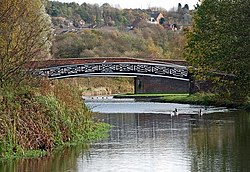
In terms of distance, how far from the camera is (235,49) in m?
38.2

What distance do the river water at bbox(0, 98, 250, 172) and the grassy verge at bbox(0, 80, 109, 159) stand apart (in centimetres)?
53

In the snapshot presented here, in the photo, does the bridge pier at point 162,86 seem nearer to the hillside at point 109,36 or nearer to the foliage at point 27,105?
the hillside at point 109,36

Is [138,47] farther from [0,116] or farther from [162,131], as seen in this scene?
[0,116]

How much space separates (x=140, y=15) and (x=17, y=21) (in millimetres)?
133252

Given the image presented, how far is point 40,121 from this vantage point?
745 inches

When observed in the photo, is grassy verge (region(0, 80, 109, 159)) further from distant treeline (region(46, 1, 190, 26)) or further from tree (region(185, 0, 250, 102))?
distant treeline (region(46, 1, 190, 26))

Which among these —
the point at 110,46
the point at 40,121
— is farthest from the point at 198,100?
the point at 110,46

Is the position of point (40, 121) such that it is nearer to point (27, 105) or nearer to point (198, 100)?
point (27, 105)

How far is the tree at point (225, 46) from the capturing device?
126 ft

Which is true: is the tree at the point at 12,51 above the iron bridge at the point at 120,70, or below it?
above

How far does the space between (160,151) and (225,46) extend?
20.4 metres

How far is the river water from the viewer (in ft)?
52.7

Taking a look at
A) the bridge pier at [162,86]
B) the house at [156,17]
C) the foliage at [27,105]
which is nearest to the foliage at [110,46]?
the bridge pier at [162,86]

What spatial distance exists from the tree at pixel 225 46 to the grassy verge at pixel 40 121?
16778mm
